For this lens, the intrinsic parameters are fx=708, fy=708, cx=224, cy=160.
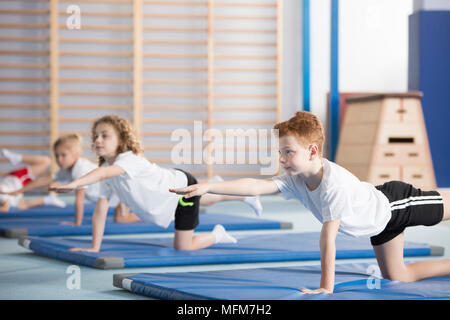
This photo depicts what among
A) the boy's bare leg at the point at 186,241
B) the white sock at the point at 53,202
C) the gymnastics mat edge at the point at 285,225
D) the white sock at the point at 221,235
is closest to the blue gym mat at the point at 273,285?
the boy's bare leg at the point at 186,241

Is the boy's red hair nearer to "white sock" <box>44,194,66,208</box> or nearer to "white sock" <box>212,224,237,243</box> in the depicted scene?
"white sock" <box>212,224,237,243</box>

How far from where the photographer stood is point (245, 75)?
28.1ft

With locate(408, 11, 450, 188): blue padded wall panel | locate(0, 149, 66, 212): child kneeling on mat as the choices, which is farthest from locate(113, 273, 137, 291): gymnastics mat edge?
locate(408, 11, 450, 188): blue padded wall panel

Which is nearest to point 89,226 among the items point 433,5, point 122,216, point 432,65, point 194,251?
point 122,216

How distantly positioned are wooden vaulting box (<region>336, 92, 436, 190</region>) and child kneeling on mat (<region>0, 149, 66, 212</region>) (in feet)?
9.65

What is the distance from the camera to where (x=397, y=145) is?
6.84m

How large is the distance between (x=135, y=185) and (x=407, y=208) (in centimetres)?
141

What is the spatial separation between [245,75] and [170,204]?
199 inches

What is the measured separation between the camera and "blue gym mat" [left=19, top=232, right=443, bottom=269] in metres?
3.33

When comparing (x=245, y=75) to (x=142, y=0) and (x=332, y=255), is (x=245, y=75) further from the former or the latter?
(x=332, y=255)

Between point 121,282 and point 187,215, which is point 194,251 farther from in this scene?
point 121,282

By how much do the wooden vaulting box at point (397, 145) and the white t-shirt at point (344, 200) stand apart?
4.12 meters

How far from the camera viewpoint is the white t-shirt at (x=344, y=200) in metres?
2.51
